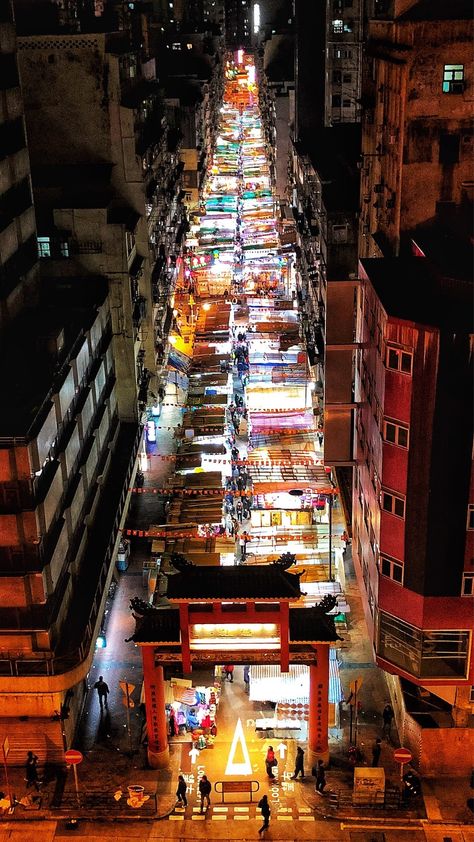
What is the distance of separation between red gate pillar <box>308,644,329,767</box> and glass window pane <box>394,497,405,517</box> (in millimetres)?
6989

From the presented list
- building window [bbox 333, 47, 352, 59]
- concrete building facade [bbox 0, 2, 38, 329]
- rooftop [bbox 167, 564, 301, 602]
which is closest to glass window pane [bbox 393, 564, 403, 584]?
rooftop [bbox 167, 564, 301, 602]

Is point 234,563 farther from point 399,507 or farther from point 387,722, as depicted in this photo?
point 399,507

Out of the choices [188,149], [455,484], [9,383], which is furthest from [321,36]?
[455,484]

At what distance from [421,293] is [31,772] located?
24029mm

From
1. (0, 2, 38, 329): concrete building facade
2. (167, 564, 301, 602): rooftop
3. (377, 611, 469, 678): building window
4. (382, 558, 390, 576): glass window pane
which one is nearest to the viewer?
(377, 611, 469, 678): building window

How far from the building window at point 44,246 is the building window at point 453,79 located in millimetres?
23775

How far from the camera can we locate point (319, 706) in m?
36.7

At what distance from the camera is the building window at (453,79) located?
3947cm

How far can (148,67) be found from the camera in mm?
67875

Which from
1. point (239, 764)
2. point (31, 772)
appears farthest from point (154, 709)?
point (31, 772)

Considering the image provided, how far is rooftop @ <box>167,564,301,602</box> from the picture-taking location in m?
34.8

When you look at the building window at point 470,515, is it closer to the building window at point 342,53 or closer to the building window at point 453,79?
the building window at point 453,79

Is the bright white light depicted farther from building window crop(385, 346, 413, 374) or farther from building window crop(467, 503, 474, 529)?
building window crop(385, 346, 413, 374)

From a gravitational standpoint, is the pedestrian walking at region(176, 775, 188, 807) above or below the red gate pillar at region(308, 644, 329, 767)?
below
